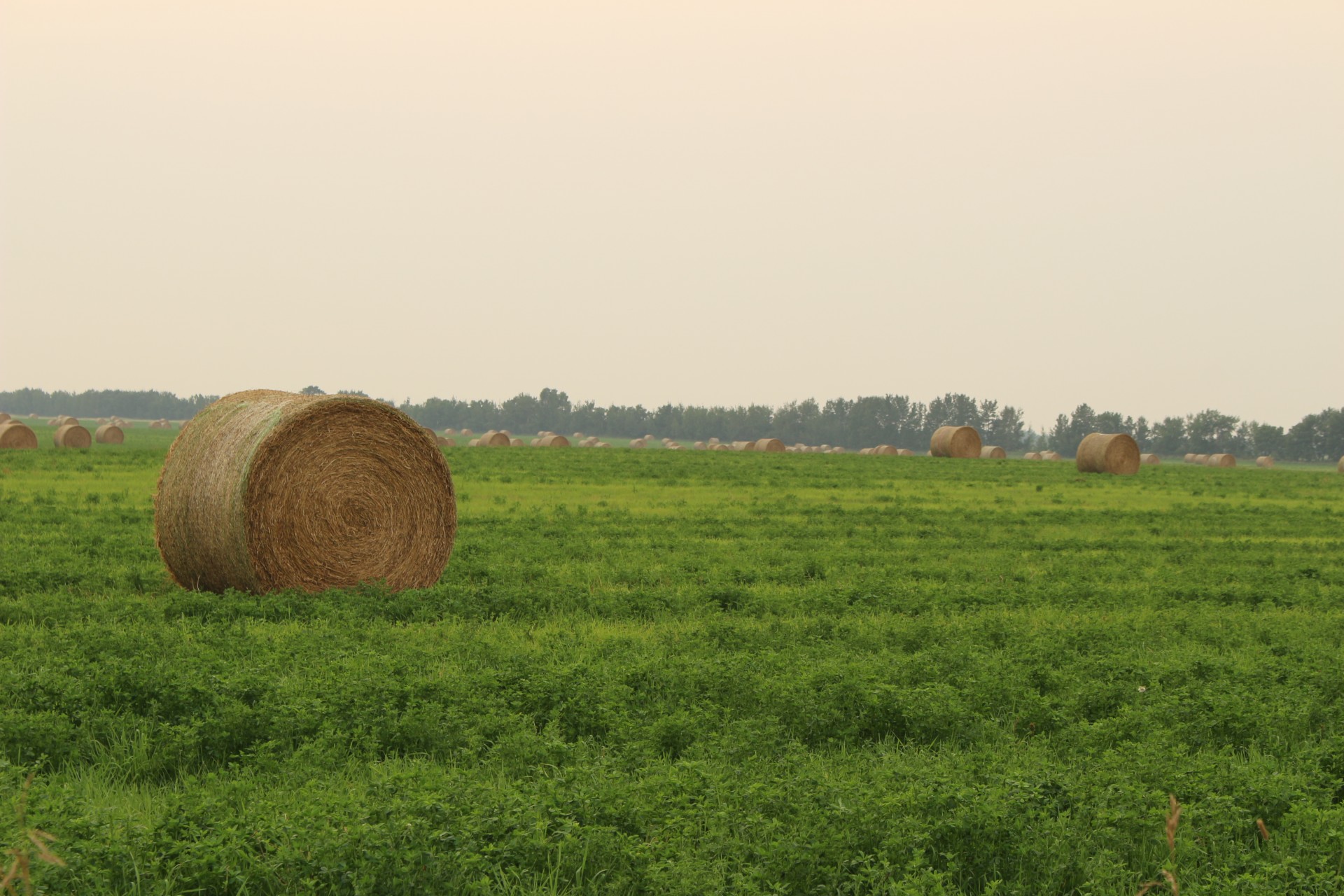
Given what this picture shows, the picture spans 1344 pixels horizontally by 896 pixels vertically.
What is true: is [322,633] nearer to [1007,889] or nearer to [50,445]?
[1007,889]

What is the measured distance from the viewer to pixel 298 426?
504 inches

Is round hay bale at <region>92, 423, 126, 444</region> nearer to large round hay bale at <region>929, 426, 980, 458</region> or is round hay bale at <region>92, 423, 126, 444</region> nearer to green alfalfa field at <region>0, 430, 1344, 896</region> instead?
large round hay bale at <region>929, 426, 980, 458</region>

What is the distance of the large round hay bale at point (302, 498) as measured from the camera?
12.2 m

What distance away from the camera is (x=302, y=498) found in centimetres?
1262

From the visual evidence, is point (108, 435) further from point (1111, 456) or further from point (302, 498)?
point (302, 498)

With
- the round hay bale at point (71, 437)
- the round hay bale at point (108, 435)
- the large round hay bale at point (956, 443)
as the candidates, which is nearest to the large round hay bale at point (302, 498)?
the round hay bale at point (71, 437)

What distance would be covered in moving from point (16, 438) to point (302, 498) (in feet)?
115

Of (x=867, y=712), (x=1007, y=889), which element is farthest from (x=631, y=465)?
(x=1007, y=889)

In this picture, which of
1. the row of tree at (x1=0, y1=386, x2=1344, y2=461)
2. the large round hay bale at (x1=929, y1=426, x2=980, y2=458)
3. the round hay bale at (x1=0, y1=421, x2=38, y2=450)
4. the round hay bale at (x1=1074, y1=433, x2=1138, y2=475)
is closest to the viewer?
the round hay bale at (x1=0, y1=421, x2=38, y2=450)

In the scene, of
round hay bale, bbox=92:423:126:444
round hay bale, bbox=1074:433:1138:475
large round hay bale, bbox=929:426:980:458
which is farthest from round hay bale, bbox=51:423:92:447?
round hay bale, bbox=1074:433:1138:475

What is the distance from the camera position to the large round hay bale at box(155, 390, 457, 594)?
480 inches

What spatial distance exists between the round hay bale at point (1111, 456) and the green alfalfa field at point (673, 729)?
2796 centimetres

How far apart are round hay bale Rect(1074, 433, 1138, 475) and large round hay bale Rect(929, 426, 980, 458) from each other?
12262mm

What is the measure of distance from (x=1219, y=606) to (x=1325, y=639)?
7.36 feet
